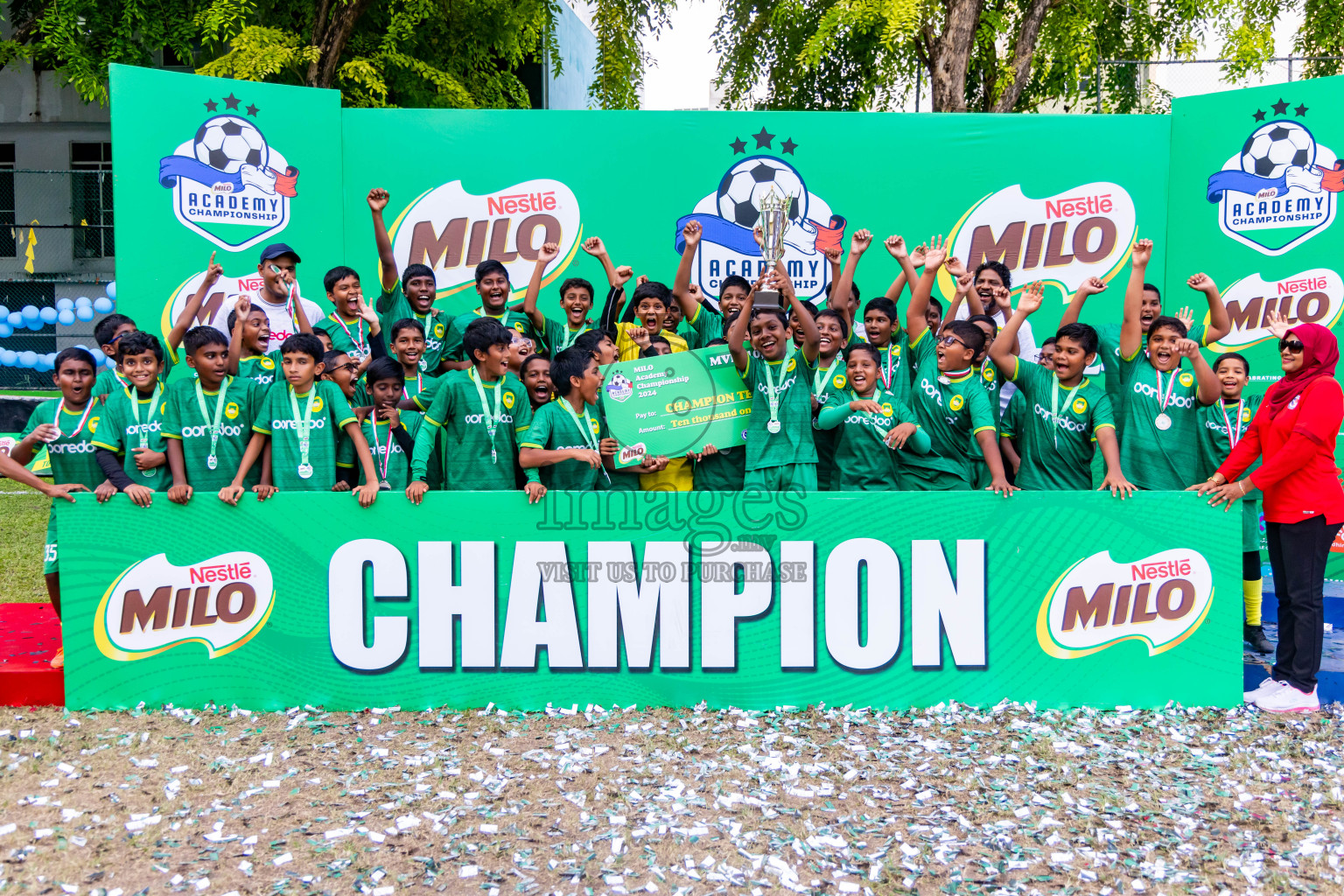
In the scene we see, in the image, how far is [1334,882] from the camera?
3299 mm

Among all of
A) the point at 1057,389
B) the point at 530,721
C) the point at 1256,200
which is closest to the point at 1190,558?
the point at 1057,389

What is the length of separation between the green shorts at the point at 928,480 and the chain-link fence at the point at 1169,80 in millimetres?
8002

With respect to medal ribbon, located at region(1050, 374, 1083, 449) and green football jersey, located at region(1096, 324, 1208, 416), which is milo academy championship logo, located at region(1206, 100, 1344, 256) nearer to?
green football jersey, located at region(1096, 324, 1208, 416)

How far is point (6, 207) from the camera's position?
62.7ft

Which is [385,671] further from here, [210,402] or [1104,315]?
[1104,315]

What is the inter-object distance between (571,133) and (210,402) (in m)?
4.01

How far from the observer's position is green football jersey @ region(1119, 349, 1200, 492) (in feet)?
18.4

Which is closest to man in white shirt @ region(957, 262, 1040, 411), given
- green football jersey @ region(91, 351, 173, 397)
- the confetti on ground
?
the confetti on ground

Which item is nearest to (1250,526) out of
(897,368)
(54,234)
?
(897,368)

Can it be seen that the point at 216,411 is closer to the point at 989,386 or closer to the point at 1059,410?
the point at 989,386

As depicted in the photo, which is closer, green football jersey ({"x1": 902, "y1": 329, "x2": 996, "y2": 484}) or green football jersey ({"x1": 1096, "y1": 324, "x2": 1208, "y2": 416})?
green football jersey ({"x1": 902, "y1": 329, "x2": 996, "y2": 484})

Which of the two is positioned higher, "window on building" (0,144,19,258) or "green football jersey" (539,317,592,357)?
"window on building" (0,144,19,258)

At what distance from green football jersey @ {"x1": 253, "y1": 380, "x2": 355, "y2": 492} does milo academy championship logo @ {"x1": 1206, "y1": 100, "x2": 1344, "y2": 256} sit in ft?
22.5

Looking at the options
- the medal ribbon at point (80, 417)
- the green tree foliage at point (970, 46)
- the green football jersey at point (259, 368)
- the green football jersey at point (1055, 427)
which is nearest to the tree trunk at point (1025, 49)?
the green tree foliage at point (970, 46)
